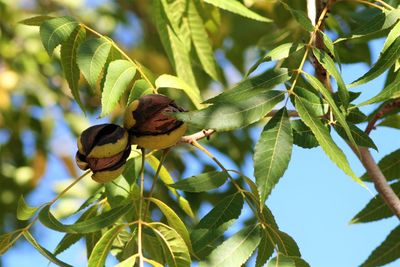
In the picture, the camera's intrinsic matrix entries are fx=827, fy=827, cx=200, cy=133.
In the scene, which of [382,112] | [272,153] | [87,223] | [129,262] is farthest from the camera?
[382,112]

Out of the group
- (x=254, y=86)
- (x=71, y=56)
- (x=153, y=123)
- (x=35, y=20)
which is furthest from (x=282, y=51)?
(x=35, y=20)

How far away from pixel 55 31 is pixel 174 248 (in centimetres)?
69

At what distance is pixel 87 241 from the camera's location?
228cm

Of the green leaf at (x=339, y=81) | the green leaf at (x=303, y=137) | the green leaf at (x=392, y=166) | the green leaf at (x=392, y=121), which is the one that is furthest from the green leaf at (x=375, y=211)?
the green leaf at (x=339, y=81)

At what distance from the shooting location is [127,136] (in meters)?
2.06

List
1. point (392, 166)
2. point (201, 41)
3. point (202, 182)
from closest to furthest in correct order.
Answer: point (202, 182) → point (392, 166) → point (201, 41)

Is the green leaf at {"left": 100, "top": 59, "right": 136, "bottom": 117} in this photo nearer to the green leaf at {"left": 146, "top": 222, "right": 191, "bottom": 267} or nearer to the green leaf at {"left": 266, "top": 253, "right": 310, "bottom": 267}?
the green leaf at {"left": 146, "top": 222, "right": 191, "bottom": 267}

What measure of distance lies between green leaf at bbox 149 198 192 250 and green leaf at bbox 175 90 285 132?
0.31 meters

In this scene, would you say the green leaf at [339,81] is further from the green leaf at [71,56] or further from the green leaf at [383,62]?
the green leaf at [71,56]

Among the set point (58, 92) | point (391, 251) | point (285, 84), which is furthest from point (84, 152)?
point (58, 92)

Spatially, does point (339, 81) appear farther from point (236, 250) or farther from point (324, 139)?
point (236, 250)

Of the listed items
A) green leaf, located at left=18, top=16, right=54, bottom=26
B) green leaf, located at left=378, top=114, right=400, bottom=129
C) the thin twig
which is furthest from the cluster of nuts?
green leaf, located at left=378, top=114, right=400, bottom=129

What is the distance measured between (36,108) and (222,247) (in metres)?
3.39

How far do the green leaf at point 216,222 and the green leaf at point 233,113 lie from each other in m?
0.34
